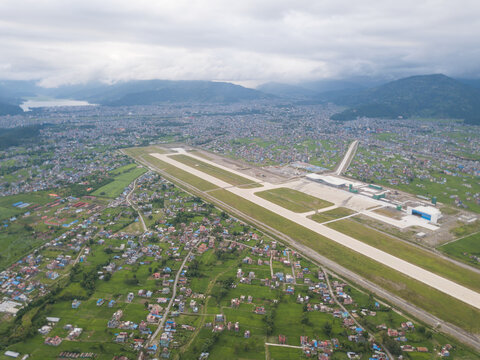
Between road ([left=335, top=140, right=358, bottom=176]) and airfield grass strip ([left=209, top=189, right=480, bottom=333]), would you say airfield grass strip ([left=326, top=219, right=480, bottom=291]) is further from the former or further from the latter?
road ([left=335, top=140, right=358, bottom=176])

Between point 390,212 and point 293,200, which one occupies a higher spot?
point 390,212

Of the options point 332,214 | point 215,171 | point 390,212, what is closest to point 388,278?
point 332,214

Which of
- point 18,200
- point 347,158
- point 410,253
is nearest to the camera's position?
point 410,253

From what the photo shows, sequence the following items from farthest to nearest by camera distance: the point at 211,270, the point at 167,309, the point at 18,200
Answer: the point at 18,200 → the point at 211,270 → the point at 167,309

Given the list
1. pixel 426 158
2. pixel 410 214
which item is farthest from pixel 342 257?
pixel 426 158

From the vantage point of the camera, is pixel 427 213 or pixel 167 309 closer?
pixel 167 309

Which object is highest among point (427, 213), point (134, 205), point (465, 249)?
point (427, 213)

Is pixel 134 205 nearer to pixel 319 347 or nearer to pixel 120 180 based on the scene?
pixel 120 180
